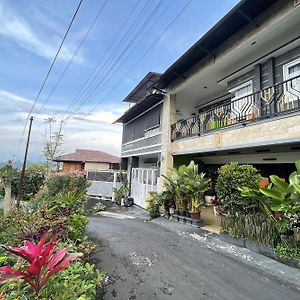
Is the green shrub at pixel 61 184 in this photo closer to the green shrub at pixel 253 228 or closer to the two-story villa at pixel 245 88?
the two-story villa at pixel 245 88

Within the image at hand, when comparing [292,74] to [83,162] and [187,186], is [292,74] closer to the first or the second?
[187,186]

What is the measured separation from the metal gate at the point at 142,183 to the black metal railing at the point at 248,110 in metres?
3.64

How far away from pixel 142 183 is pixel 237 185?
10.6 meters

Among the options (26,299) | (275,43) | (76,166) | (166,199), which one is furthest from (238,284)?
(76,166)

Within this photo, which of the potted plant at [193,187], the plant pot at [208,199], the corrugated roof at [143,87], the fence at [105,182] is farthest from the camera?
the fence at [105,182]

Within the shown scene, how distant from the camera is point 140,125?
19250mm

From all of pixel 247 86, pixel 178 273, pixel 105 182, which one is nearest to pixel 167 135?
pixel 247 86

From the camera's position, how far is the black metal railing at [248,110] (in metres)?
7.94

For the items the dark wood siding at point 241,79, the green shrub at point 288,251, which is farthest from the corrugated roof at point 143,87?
the green shrub at point 288,251

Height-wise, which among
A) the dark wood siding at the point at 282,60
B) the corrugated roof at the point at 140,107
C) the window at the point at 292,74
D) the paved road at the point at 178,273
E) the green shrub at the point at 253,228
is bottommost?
the paved road at the point at 178,273

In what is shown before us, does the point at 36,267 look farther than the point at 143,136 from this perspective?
No

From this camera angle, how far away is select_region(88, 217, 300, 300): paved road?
4516 mm

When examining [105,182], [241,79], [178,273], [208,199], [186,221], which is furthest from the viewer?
[105,182]

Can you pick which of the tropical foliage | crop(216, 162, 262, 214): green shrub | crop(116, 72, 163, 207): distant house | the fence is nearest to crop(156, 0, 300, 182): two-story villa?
crop(216, 162, 262, 214): green shrub
